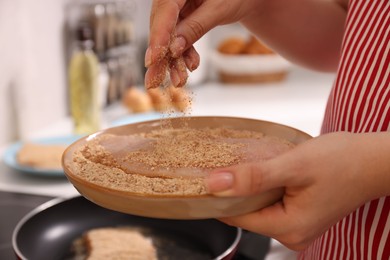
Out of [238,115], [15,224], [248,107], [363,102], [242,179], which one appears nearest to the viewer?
[242,179]

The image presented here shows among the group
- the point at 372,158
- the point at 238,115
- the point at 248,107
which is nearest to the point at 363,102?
the point at 372,158

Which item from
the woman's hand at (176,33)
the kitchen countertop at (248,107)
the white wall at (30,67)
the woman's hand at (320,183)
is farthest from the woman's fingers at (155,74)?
the white wall at (30,67)

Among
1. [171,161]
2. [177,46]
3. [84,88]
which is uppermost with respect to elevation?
[177,46]

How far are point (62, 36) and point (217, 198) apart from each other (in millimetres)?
1263

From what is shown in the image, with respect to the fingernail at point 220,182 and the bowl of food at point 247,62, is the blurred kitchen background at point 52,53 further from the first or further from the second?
the fingernail at point 220,182

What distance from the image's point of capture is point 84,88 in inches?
57.7

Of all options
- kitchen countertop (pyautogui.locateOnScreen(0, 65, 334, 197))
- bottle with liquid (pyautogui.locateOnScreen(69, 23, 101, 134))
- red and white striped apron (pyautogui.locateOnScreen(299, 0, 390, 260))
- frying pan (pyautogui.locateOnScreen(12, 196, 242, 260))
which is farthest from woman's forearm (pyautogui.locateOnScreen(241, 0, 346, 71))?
bottle with liquid (pyautogui.locateOnScreen(69, 23, 101, 134))

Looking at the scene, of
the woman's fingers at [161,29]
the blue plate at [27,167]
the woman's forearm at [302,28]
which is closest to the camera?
the woman's fingers at [161,29]

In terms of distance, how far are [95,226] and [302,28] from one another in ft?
Result: 1.67

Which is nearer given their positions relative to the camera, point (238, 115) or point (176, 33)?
point (176, 33)

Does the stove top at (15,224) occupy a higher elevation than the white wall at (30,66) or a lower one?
lower

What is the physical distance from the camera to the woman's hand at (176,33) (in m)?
0.61

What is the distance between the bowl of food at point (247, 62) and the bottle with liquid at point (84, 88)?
848mm

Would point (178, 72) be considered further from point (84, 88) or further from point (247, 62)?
point (247, 62)
